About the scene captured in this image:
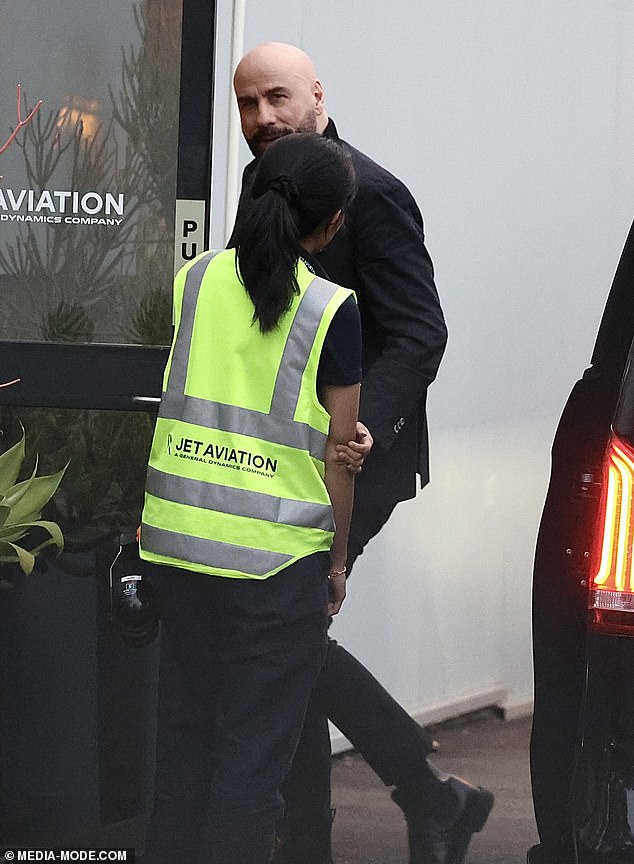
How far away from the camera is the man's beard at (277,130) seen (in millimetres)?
3172

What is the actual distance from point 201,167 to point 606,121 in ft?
5.32

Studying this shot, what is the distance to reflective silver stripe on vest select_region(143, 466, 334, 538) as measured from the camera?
263 centimetres

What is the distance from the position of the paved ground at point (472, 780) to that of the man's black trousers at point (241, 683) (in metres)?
0.88

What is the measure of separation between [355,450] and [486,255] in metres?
1.68

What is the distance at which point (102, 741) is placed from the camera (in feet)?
10.9

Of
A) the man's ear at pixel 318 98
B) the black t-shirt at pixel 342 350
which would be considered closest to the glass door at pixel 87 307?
the man's ear at pixel 318 98

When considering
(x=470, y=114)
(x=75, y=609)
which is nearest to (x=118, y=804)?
(x=75, y=609)

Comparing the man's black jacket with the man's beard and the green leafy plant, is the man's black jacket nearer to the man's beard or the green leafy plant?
the man's beard

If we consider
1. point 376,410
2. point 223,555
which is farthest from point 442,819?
point 223,555

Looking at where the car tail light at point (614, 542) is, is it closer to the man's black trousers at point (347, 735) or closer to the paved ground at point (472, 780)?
the man's black trousers at point (347, 735)

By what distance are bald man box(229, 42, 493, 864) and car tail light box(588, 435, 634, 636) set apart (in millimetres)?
676

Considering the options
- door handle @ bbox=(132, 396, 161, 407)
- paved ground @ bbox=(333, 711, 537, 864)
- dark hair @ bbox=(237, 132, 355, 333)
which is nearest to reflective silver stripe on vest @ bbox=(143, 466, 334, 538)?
dark hair @ bbox=(237, 132, 355, 333)

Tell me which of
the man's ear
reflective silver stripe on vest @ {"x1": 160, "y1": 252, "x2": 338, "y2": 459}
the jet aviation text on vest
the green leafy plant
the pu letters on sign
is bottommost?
the green leafy plant

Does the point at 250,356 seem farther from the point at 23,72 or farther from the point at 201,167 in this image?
the point at 23,72
